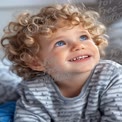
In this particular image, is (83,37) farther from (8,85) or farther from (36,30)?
(8,85)

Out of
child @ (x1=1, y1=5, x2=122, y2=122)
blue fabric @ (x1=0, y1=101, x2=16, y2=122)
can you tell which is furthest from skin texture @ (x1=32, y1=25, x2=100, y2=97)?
blue fabric @ (x1=0, y1=101, x2=16, y2=122)

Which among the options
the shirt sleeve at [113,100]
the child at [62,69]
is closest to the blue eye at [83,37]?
the child at [62,69]

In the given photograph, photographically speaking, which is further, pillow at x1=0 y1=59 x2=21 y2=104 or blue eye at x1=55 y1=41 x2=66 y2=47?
pillow at x1=0 y1=59 x2=21 y2=104

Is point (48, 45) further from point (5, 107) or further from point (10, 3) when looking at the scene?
point (10, 3)

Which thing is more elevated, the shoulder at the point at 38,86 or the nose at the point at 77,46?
the nose at the point at 77,46

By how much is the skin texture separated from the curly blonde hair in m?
0.02

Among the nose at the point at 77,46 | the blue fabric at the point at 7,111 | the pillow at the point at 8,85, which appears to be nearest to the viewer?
the nose at the point at 77,46

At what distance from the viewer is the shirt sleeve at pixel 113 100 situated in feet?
2.68

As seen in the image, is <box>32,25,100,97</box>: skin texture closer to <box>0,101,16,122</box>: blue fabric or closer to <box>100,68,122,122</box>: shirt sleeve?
<box>100,68,122,122</box>: shirt sleeve

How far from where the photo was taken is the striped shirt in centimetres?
83

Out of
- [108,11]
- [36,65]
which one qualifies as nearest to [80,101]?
[36,65]

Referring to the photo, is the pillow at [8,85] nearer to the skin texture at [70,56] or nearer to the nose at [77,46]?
the skin texture at [70,56]

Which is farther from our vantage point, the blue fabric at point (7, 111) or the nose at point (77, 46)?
the blue fabric at point (7, 111)

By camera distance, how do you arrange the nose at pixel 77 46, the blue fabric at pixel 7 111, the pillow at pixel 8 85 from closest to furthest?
1. the nose at pixel 77 46
2. the blue fabric at pixel 7 111
3. the pillow at pixel 8 85
